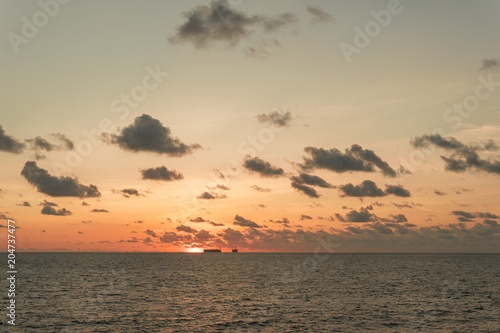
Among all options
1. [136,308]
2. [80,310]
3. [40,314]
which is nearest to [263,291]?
[136,308]

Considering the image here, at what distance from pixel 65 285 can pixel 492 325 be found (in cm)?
10754

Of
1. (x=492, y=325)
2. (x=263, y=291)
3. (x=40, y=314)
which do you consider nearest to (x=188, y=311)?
(x=40, y=314)

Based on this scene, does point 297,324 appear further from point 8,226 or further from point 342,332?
point 8,226

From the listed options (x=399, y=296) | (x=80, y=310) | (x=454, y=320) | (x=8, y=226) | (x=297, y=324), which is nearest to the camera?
(x=8, y=226)

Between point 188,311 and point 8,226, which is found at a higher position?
point 8,226

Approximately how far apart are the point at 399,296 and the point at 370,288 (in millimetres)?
16646

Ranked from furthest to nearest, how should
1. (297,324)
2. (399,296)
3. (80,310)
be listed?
(399,296), (80,310), (297,324)

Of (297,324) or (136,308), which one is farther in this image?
(136,308)

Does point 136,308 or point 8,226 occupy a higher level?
point 8,226

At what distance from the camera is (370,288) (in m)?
118

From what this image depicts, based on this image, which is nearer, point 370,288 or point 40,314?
point 40,314

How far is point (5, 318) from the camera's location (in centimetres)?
7012

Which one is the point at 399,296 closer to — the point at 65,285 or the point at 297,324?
the point at 297,324

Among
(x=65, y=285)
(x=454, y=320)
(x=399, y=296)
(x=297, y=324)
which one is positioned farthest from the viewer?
(x=65, y=285)
